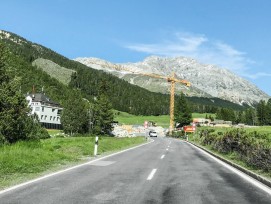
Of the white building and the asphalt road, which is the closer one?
the asphalt road

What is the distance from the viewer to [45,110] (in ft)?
393

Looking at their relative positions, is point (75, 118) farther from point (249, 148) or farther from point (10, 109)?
point (249, 148)

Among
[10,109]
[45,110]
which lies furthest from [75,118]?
[10,109]

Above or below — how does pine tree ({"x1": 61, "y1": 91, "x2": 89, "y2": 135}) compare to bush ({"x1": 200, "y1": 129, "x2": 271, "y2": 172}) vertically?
above

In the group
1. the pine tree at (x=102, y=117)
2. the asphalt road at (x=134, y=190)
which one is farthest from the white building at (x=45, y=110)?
the asphalt road at (x=134, y=190)

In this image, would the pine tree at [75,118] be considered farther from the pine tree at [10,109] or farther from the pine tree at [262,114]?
the pine tree at [262,114]

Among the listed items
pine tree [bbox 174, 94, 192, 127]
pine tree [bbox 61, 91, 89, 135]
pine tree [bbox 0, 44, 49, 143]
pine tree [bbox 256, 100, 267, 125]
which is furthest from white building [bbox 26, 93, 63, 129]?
pine tree [bbox 256, 100, 267, 125]

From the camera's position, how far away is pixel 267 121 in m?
168

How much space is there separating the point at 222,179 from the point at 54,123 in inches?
4560

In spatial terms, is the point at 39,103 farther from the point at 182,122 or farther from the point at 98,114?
the point at 182,122

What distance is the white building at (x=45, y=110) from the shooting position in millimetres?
117500

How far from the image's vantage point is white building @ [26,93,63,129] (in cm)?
11750

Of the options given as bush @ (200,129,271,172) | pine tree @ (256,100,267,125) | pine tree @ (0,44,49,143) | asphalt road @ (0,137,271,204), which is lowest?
asphalt road @ (0,137,271,204)

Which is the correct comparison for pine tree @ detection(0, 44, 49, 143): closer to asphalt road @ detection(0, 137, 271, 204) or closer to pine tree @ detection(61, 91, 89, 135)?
asphalt road @ detection(0, 137, 271, 204)
